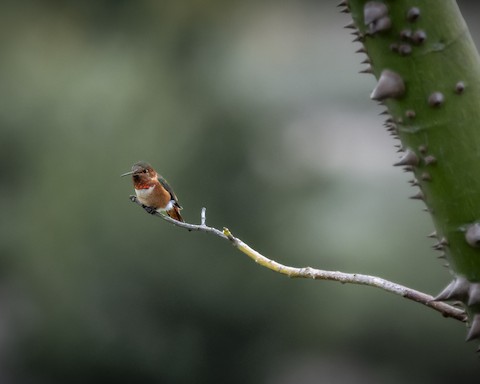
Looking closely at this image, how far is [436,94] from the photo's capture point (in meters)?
0.71

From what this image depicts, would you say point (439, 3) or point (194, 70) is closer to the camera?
point (439, 3)

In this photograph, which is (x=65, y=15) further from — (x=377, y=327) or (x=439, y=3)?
(x=439, y=3)

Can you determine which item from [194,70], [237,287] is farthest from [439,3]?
[194,70]

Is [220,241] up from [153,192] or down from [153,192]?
up

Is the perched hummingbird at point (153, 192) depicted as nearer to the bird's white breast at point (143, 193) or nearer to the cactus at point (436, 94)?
the bird's white breast at point (143, 193)

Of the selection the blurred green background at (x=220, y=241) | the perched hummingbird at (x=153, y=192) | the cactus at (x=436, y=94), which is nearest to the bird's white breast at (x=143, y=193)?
the perched hummingbird at (x=153, y=192)

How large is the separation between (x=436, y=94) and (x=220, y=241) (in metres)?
5.33

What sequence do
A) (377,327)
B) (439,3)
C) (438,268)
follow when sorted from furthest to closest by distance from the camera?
(377,327) < (438,268) < (439,3)

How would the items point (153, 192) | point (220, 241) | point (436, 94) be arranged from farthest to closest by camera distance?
point (220, 241) < point (153, 192) < point (436, 94)

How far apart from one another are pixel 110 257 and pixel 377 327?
2.02 m

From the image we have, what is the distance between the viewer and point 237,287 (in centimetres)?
606

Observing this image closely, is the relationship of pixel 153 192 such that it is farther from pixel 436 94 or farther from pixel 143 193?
pixel 436 94

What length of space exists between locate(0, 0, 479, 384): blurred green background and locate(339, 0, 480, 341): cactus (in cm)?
488

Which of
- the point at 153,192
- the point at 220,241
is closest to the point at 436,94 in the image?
the point at 153,192
